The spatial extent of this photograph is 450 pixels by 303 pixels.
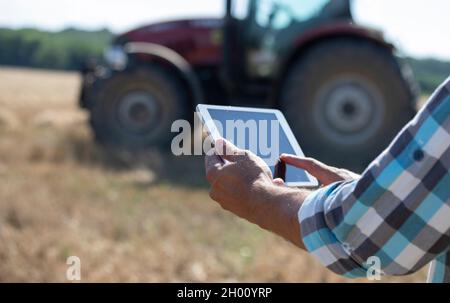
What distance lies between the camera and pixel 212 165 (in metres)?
1.28

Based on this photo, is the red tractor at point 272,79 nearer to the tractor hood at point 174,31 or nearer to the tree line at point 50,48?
the tractor hood at point 174,31

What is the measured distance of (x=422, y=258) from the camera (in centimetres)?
104

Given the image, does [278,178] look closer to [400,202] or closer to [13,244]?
[400,202]

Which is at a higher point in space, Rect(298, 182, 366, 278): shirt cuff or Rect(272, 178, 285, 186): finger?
Rect(272, 178, 285, 186): finger

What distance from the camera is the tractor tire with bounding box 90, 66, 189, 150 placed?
659 cm

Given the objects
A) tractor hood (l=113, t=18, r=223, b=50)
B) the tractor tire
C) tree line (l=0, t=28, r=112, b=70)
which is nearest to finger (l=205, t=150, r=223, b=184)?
the tractor tire

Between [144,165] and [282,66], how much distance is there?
5.27ft

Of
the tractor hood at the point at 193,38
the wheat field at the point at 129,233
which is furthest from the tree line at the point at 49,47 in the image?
the wheat field at the point at 129,233

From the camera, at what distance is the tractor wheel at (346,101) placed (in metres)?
5.64

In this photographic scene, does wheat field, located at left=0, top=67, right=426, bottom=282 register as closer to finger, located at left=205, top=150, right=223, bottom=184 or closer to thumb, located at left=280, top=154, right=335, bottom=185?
thumb, located at left=280, top=154, right=335, bottom=185

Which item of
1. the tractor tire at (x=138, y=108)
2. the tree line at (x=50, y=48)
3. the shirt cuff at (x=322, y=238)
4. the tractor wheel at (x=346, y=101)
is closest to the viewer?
the shirt cuff at (x=322, y=238)

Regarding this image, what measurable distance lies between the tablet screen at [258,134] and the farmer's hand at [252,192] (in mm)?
72

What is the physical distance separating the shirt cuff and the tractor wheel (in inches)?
180

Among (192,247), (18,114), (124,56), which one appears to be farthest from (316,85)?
(18,114)
